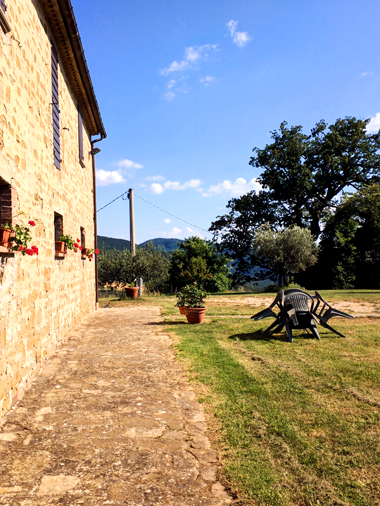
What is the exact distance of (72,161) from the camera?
8406 millimetres

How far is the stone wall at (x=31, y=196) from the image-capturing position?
3680 mm

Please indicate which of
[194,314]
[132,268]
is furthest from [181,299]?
[132,268]

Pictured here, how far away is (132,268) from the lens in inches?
897

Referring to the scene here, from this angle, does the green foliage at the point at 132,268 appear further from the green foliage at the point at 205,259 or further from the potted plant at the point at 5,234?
the potted plant at the point at 5,234

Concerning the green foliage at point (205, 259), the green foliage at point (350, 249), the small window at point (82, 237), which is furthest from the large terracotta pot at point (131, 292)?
the green foliage at point (350, 249)

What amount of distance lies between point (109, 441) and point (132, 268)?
20.1 metres

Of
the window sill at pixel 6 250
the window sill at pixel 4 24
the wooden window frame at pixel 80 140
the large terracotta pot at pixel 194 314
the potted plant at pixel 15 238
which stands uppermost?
the wooden window frame at pixel 80 140

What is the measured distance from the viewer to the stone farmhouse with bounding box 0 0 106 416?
3.75 meters

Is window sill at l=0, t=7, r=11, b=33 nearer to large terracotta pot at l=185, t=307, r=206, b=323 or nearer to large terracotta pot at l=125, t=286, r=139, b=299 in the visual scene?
large terracotta pot at l=185, t=307, r=206, b=323

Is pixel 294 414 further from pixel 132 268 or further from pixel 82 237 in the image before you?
pixel 132 268

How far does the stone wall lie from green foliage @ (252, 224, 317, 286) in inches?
656

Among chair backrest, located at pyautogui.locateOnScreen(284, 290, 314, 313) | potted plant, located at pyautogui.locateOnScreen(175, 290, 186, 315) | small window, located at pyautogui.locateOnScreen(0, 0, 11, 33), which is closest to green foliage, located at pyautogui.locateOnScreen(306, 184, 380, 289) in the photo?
potted plant, located at pyautogui.locateOnScreen(175, 290, 186, 315)

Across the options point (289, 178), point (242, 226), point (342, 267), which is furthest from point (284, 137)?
point (342, 267)

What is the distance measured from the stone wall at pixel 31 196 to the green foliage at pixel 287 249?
1666 centimetres
